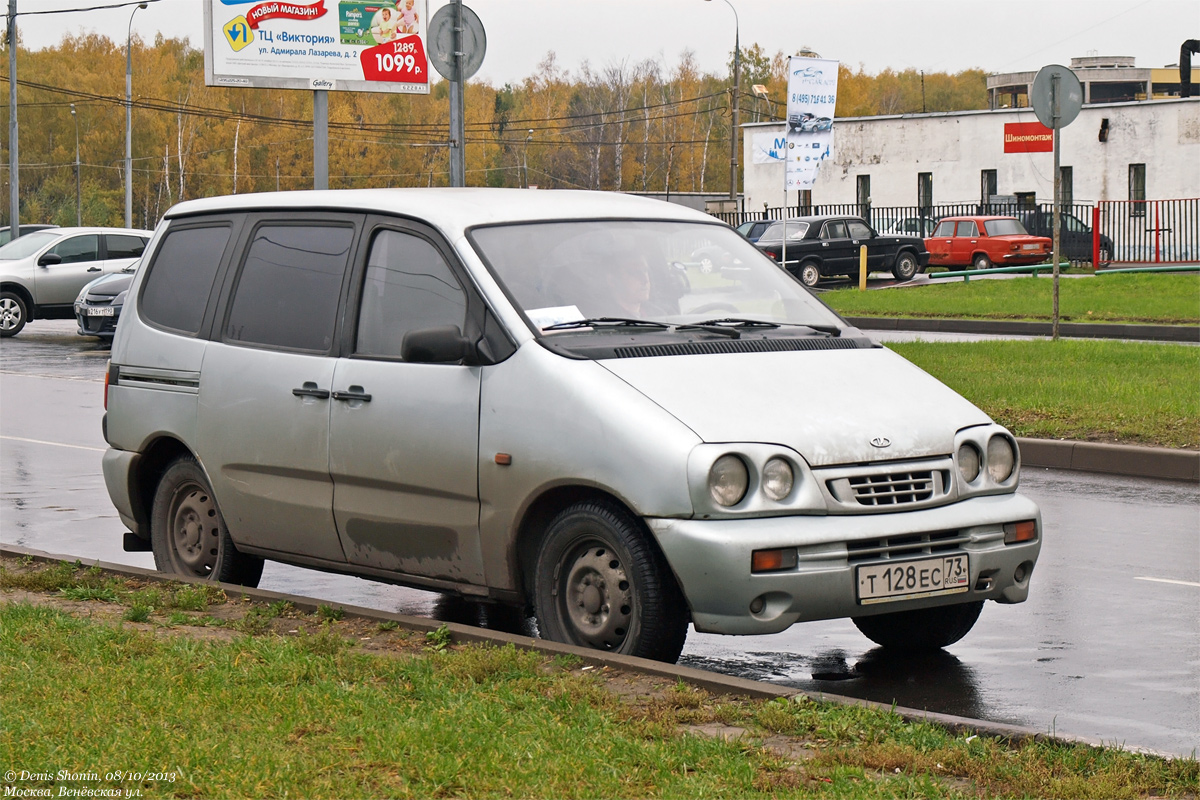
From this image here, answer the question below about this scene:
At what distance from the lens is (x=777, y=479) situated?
5.52 metres

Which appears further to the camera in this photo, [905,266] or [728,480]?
[905,266]

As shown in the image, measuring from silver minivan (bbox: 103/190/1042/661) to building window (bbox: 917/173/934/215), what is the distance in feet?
184

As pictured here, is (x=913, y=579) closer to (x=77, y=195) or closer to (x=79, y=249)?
(x=79, y=249)

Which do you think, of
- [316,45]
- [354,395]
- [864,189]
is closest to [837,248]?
[316,45]

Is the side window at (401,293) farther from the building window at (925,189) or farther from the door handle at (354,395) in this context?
the building window at (925,189)

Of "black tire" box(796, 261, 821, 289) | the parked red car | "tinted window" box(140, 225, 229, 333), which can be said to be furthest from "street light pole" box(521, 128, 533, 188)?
"tinted window" box(140, 225, 229, 333)

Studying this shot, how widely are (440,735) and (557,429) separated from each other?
1575 mm

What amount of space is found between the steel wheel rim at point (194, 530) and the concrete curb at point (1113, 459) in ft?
22.6

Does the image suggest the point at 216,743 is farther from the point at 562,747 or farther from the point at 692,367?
the point at 692,367

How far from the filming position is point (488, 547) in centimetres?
612

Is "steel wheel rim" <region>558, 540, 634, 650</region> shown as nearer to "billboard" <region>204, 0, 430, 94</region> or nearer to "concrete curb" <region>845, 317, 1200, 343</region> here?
"concrete curb" <region>845, 317, 1200, 343</region>

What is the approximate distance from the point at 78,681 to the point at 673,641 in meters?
1.92

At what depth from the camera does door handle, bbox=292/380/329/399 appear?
6.68 metres

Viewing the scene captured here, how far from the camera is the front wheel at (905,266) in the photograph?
42281 mm
